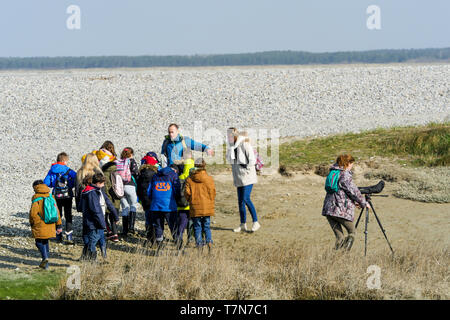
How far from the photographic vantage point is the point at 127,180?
1126 centimetres

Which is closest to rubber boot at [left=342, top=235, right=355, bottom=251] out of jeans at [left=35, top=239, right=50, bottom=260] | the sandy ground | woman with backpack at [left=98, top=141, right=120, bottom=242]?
the sandy ground

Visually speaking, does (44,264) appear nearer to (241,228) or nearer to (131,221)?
(131,221)

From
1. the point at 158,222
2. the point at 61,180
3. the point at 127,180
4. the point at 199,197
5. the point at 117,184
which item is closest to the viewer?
the point at 199,197

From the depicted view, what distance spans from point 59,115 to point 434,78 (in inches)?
1092

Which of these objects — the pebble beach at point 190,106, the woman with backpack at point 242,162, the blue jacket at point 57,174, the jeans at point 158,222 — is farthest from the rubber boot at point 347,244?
the pebble beach at point 190,106

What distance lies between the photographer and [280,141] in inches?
839

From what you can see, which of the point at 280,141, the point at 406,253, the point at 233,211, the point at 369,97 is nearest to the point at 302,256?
the point at 406,253

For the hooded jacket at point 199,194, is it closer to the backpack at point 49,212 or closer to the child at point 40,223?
the backpack at point 49,212

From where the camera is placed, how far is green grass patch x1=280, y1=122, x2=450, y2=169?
16922mm

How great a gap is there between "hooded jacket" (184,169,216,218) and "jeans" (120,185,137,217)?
1850 millimetres

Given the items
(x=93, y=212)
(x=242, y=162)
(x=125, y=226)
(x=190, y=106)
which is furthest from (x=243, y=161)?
(x=190, y=106)

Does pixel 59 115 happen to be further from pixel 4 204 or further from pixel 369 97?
pixel 4 204

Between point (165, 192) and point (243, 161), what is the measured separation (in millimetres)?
1907

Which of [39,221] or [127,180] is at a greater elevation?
[127,180]
